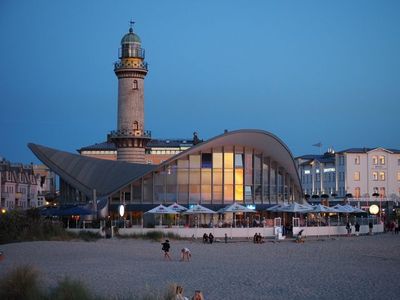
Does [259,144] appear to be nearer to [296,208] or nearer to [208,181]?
[208,181]

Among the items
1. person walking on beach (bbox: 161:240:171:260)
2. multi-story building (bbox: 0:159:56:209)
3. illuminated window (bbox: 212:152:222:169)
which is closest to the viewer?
person walking on beach (bbox: 161:240:171:260)

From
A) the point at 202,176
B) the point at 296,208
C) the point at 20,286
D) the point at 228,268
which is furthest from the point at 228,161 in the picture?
the point at 20,286

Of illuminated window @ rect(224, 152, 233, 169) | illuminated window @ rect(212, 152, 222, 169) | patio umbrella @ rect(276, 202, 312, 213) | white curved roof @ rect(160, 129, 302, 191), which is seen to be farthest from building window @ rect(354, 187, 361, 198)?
patio umbrella @ rect(276, 202, 312, 213)

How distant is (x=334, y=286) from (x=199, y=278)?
14.3 feet

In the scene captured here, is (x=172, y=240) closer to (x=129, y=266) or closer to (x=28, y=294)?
(x=129, y=266)

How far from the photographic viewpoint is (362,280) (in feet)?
72.2

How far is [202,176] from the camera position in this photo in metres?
51.0

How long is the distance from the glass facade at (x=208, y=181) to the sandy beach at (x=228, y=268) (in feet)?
40.9

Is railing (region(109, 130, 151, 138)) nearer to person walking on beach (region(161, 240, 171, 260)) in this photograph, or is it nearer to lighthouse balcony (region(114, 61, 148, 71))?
lighthouse balcony (region(114, 61, 148, 71))

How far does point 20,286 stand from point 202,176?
35.1 meters

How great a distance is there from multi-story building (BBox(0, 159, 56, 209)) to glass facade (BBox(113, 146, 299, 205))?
30.4 metres

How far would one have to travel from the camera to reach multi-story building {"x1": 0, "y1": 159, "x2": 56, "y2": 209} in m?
83.2

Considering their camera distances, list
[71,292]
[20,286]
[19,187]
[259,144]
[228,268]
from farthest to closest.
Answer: [19,187]
[259,144]
[228,268]
[20,286]
[71,292]

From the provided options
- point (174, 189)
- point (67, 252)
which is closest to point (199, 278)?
point (67, 252)
